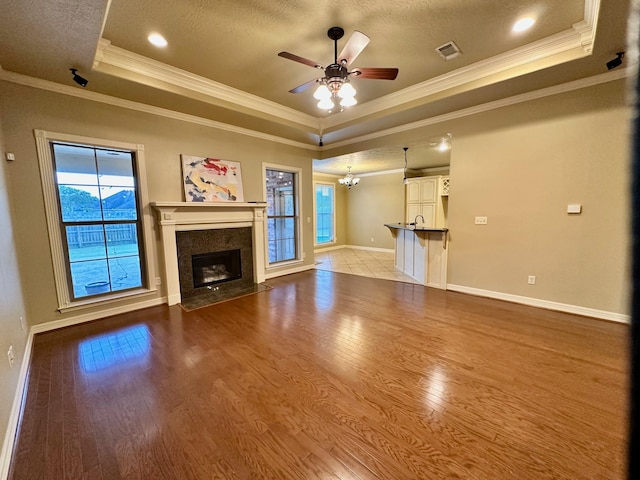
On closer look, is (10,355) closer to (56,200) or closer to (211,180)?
(56,200)

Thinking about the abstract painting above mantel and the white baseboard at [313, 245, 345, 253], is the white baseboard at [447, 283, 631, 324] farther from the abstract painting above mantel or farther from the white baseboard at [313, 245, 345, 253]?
the white baseboard at [313, 245, 345, 253]

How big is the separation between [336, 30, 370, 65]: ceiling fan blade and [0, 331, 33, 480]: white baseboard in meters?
3.74

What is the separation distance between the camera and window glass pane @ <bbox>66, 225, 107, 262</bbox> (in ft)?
11.3

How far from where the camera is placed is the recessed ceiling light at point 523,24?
2.69 m

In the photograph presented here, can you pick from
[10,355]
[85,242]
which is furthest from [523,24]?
[85,242]

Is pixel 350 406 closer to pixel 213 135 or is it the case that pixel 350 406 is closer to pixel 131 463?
pixel 131 463

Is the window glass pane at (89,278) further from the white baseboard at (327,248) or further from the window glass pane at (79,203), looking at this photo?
the white baseboard at (327,248)

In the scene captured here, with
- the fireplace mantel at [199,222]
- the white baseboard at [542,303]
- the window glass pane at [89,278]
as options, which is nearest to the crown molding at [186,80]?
the fireplace mantel at [199,222]

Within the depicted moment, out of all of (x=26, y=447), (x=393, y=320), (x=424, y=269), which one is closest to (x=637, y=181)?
(x=26, y=447)

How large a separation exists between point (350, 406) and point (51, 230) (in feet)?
12.7

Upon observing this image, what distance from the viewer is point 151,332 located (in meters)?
3.18

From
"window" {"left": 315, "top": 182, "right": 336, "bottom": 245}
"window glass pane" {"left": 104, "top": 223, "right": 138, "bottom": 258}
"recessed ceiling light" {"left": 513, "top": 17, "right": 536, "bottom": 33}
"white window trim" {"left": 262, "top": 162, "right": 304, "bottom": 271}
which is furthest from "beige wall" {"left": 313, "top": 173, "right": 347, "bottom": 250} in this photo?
"recessed ceiling light" {"left": 513, "top": 17, "right": 536, "bottom": 33}

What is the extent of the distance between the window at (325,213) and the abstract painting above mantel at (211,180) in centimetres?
475

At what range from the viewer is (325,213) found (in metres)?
9.70
